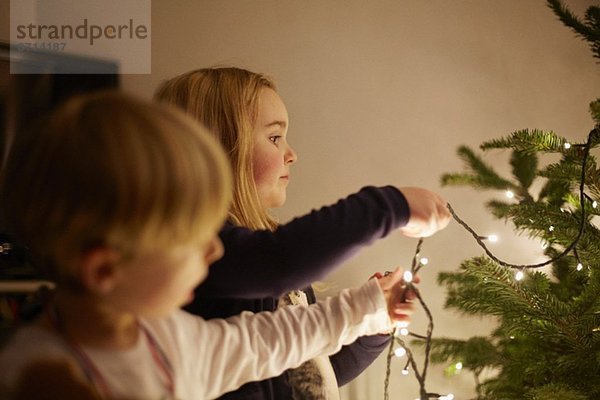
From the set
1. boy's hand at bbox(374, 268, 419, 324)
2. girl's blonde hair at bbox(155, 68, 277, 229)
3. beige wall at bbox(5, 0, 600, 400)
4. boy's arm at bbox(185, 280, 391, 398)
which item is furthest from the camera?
beige wall at bbox(5, 0, 600, 400)

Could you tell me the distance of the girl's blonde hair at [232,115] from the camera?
32.8 inches

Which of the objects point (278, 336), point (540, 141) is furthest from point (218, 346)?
point (540, 141)

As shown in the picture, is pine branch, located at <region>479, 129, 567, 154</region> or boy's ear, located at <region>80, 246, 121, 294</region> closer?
boy's ear, located at <region>80, 246, 121, 294</region>

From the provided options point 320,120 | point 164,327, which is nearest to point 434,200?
point 164,327

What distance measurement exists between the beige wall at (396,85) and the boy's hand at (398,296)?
0.75 meters

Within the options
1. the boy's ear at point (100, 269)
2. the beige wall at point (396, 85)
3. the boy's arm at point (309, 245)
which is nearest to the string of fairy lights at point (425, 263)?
the boy's arm at point (309, 245)

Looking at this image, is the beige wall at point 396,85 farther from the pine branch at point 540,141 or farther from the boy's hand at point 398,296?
the boy's hand at point 398,296

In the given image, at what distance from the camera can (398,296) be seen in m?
0.72

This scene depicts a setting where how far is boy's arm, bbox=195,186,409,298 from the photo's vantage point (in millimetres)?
576

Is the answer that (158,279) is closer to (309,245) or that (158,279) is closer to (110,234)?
(110,234)

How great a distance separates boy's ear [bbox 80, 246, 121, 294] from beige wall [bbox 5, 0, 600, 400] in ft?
3.52

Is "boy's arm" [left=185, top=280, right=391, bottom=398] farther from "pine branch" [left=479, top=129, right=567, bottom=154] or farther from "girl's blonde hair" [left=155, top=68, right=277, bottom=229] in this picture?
"pine branch" [left=479, top=129, right=567, bottom=154]

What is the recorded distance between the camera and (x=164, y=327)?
1.73 feet

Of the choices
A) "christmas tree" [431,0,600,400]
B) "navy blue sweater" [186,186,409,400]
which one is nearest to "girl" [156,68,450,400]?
"navy blue sweater" [186,186,409,400]
